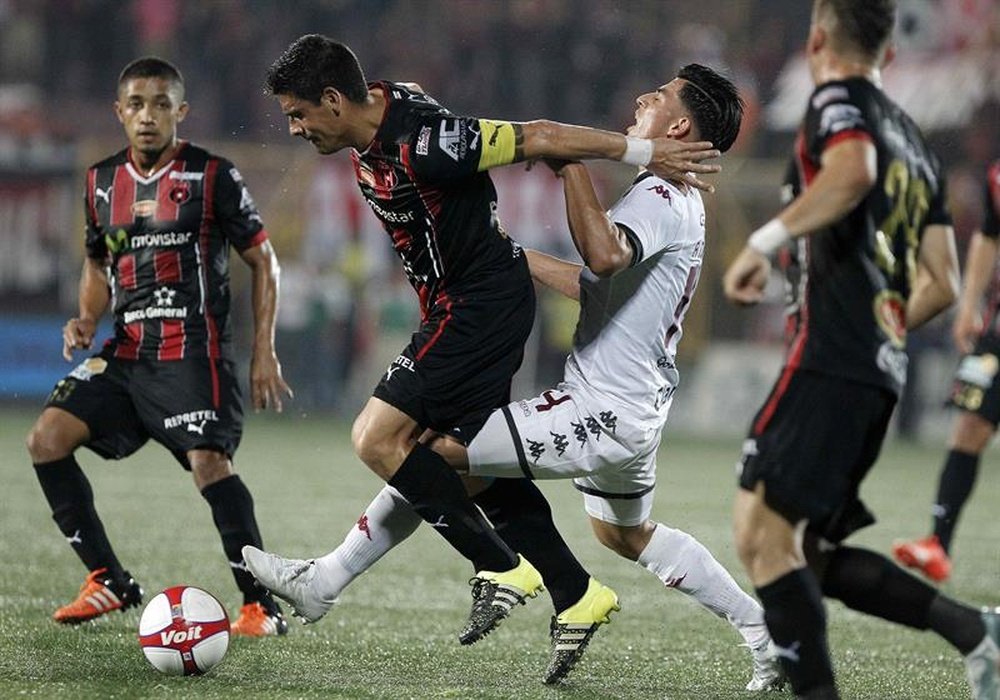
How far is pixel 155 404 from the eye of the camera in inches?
230

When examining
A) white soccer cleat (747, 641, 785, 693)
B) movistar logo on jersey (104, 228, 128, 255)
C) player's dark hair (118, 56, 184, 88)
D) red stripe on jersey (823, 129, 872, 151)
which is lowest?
white soccer cleat (747, 641, 785, 693)

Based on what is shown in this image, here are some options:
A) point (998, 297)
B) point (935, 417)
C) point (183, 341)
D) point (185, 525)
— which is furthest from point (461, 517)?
point (935, 417)

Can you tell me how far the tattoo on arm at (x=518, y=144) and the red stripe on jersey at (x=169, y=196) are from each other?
1.76 metres

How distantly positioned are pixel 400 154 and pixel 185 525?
4.59 meters

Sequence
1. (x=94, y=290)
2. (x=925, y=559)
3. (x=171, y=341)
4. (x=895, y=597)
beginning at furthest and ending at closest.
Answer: (x=925, y=559), (x=94, y=290), (x=171, y=341), (x=895, y=597)

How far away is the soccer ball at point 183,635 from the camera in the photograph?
15.8ft

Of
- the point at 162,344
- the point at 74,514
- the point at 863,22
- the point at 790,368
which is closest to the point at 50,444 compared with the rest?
the point at 74,514

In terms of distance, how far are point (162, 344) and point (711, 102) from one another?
7.46 feet

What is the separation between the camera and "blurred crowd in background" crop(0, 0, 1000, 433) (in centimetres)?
1641

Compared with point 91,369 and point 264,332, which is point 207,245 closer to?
point 264,332

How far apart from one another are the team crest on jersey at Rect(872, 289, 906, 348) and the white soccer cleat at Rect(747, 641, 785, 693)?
1371mm

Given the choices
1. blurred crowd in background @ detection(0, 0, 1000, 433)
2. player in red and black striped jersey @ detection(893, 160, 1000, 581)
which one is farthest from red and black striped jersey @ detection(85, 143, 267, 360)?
blurred crowd in background @ detection(0, 0, 1000, 433)

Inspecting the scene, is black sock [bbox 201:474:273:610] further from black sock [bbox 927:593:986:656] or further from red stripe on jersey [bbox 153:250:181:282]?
black sock [bbox 927:593:986:656]

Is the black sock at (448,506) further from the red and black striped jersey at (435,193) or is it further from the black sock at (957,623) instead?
the black sock at (957,623)
